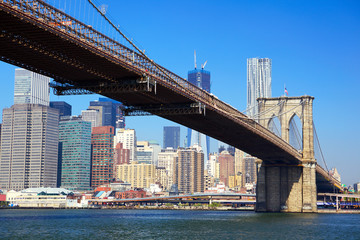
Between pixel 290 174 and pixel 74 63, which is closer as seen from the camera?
pixel 74 63

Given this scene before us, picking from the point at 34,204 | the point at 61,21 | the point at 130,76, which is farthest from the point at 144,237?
the point at 34,204

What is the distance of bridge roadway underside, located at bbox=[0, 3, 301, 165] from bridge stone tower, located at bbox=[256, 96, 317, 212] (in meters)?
23.8

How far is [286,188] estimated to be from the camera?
9831cm

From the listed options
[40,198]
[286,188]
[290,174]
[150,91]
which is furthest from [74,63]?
[40,198]

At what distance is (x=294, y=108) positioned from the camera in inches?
4018

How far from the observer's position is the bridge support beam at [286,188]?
95688 mm

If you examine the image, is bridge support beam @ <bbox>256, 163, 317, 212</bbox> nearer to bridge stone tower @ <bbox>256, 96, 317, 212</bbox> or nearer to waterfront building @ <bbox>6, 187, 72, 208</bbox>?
bridge stone tower @ <bbox>256, 96, 317, 212</bbox>

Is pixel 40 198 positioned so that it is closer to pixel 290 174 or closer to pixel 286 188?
pixel 286 188

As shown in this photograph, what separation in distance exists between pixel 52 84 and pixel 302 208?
2113 inches

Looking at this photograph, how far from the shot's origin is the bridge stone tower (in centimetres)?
9606

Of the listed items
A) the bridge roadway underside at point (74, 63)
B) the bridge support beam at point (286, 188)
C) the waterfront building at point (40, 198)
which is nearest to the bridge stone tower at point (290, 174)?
the bridge support beam at point (286, 188)

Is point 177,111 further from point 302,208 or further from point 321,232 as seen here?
point 302,208

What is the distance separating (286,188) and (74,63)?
192 feet

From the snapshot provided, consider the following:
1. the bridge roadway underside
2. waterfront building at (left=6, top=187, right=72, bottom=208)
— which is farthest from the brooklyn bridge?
waterfront building at (left=6, top=187, right=72, bottom=208)
